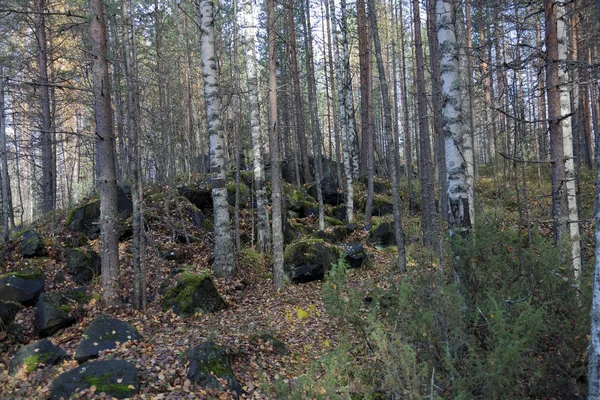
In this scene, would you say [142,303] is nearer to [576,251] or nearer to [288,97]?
[576,251]

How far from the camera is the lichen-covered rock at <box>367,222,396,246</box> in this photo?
→ 12.8m

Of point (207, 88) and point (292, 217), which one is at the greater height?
point (207, 88)

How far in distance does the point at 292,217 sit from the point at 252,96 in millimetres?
5037

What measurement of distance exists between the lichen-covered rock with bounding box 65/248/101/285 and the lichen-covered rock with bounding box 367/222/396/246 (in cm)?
809

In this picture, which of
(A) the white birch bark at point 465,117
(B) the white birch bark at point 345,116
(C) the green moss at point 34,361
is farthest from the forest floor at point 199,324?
(B) the white birch bark at point 345,116

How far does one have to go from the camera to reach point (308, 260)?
32.7 ft

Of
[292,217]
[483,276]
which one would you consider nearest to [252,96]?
[292,217]

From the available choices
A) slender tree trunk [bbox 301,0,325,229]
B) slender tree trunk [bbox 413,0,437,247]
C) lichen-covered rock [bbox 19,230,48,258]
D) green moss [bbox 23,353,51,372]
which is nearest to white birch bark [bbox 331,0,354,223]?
slender tree trunk [bbox 301,0,325,229]

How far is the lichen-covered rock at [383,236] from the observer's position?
12758mm

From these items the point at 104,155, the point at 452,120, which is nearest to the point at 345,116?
the point at 104,155

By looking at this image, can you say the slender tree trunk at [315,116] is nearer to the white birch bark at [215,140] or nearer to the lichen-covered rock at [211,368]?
the white birch bark at [215,140]

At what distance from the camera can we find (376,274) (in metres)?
9.92

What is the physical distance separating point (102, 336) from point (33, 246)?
491 cm

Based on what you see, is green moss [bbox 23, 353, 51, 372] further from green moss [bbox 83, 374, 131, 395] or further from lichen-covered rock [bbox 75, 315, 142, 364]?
green moss [bbox 83, 374, 131, 395]
